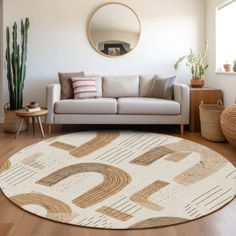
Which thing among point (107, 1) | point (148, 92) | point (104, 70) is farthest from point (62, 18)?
point (148, 92)

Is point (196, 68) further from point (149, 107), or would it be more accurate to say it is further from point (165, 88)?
point (149, 107)

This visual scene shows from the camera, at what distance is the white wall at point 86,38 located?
14.4ft

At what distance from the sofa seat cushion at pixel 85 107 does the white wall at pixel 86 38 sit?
3.46ft

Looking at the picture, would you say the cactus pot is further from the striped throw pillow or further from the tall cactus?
the tall cactus

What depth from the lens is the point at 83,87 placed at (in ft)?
12.9

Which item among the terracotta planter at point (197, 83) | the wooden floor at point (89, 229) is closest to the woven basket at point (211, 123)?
the terracotta planter at point (197, 83)

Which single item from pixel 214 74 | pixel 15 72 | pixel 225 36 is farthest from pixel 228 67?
pixel 15 72

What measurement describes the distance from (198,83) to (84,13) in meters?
2.15

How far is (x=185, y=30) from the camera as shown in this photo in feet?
14.9

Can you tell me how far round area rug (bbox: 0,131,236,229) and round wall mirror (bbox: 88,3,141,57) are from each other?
1.93 meters

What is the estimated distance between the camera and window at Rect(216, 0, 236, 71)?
13.3 ft

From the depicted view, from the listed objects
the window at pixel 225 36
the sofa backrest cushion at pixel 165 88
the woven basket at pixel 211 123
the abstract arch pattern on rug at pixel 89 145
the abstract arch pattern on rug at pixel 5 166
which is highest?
the window at pixel 225 36

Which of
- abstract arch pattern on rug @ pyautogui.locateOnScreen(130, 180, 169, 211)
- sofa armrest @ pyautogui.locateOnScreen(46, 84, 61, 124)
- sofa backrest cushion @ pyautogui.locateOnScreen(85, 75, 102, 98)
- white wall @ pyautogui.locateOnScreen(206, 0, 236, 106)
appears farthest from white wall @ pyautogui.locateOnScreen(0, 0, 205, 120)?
abstract arch pattern on rug @ pyautogui.locateOnScreen(130, 180, 169, 211)

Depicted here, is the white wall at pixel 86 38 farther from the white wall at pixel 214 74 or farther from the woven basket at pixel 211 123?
the woven basket at pixel 211 123
